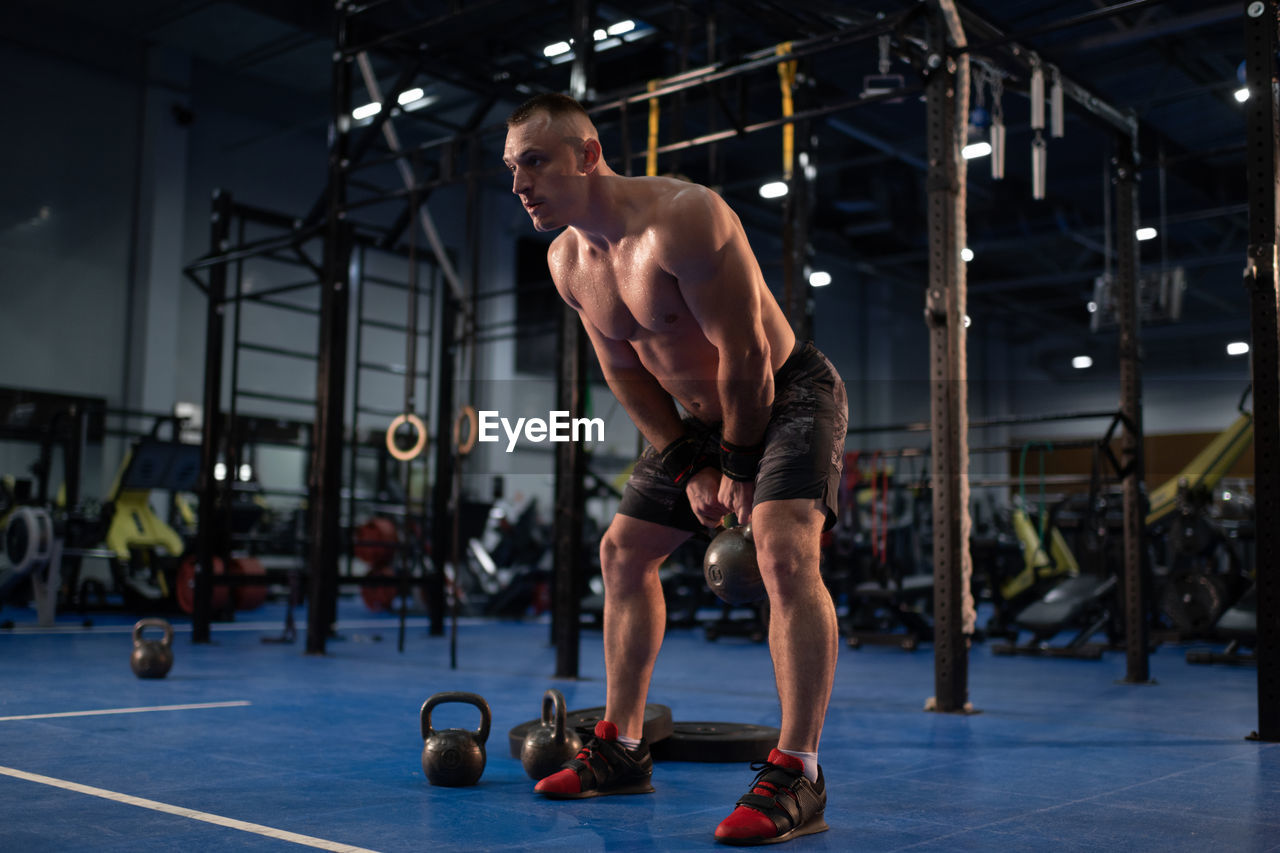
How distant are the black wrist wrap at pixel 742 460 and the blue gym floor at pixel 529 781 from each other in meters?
0.70

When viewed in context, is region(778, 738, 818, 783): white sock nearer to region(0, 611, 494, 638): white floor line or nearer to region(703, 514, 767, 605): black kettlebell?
region(703, 514, 767, 605): black kettlebell

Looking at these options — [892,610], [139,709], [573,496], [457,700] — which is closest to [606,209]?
[457,700]

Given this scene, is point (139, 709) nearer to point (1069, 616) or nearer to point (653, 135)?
point (653, 135)

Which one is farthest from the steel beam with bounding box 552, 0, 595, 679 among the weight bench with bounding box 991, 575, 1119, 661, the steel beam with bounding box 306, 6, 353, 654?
the weight bench with bounding box 991, 575, 1119, 661

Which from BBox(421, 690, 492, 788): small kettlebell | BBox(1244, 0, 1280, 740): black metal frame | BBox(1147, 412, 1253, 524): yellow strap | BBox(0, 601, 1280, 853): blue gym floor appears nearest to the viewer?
BBox(0, 601, 1280, 853): blue gym floor

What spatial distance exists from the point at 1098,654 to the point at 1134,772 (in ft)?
13.0

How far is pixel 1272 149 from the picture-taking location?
132 inches

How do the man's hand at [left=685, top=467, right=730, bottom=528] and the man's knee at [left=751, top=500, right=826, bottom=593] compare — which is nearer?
the man's knee at [left=751, top=500, right=826, bottom=593]

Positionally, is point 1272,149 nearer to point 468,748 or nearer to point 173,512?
point 468,748

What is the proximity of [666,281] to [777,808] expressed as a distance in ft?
3.31

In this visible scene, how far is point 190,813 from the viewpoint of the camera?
205 centimetres

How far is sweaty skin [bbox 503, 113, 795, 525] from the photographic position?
6.70ft

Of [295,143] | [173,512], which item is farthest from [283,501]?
[295,143]

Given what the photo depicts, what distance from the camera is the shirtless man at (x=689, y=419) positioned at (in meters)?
2.05
